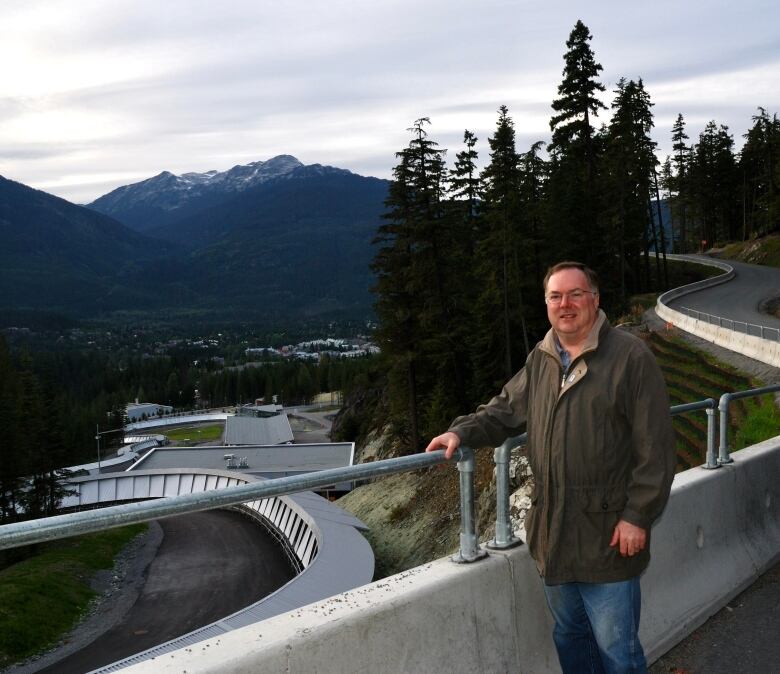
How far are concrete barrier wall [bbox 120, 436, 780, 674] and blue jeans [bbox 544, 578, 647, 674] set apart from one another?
13.1 inches

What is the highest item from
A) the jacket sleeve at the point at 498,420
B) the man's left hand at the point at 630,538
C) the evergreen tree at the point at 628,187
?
the evergreen tree at the point at 628,187

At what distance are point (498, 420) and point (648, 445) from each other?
2.73 feet

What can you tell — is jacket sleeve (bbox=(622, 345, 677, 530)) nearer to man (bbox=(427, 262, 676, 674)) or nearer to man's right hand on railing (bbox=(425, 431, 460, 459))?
man (bbox=(427, 262, 676, 674))

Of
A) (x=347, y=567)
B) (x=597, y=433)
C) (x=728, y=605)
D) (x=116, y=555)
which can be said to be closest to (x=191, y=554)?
(x=116, y=555)

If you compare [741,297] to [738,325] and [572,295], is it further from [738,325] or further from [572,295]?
[572,295]

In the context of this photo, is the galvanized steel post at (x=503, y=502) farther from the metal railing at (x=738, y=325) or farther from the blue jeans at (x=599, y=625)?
the metal railing at (x=738, y=325)

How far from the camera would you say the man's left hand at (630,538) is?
10.7ft

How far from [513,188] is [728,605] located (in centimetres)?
3723

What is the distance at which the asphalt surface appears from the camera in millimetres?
24219

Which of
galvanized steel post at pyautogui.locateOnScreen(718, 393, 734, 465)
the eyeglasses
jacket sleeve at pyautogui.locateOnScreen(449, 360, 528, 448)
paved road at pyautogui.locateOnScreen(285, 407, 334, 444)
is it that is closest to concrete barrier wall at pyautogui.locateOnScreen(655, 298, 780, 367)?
galvanized steel post at pyautogui.locateOnScreen(718, 393, 734, 465)

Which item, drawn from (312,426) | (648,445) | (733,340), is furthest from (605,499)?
(312,426)

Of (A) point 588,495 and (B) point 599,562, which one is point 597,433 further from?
(B) point 599,562

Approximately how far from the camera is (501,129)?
43.2m

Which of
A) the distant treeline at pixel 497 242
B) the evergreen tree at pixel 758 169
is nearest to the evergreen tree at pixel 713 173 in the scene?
the evergreen tree at pixel 758 169
